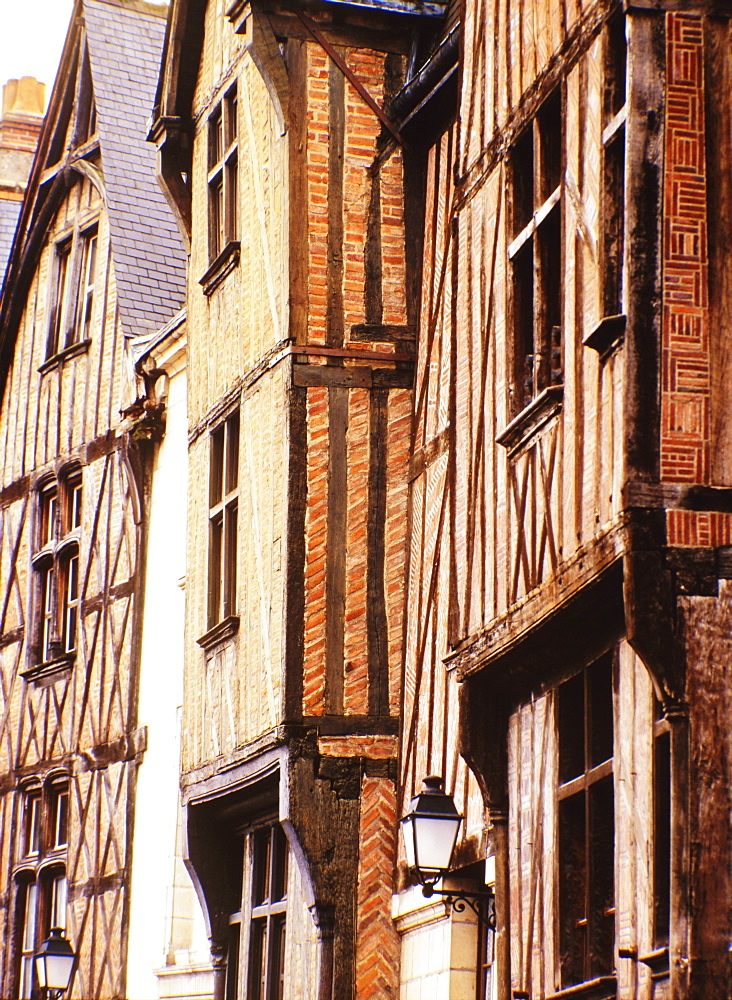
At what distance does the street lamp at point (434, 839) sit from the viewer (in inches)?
348

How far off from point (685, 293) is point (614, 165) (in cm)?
88

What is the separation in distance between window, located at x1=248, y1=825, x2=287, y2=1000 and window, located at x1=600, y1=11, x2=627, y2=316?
16.7 ft

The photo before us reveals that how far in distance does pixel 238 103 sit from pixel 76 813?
6384mm

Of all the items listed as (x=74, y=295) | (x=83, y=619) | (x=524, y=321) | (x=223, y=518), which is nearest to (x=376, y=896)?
(x=223, y=518)

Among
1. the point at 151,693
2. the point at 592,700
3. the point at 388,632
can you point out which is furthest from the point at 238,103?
the point at 592,700

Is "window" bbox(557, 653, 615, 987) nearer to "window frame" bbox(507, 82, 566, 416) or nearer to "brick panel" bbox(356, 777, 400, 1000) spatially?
"window frame" bbox(507, 82, 566, 416)

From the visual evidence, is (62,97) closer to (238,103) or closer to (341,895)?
(238,103)

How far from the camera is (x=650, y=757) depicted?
6.67 m

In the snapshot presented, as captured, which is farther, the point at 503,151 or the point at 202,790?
the point at 202,790

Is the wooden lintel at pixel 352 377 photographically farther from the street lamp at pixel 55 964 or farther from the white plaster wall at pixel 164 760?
the street lamp at pixel 55 964

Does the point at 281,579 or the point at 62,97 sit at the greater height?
the point at 62,97

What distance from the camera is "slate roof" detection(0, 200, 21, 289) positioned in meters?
21.4

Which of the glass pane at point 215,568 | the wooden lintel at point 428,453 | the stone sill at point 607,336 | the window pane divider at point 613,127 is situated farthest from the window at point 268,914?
the window pane divider at point 613,127

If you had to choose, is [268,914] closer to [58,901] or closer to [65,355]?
[58,901]
